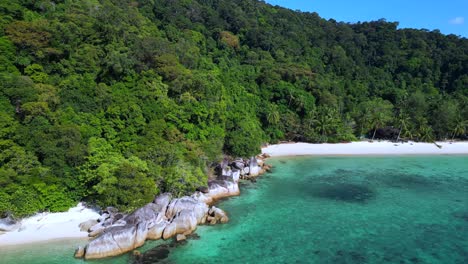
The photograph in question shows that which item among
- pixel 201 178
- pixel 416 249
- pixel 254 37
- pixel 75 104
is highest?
pixel 254 37

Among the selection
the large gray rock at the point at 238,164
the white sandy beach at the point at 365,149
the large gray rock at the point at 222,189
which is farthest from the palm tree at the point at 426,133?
the large gray rock at the point at 222,189

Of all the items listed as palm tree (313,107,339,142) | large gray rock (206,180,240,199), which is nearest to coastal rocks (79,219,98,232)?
large gray rock (206,180,240,199)

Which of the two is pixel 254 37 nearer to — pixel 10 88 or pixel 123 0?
pixel 123 0

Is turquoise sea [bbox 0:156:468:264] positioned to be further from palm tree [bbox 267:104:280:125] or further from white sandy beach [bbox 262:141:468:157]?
palm tree [bbox 267:104:280:125]

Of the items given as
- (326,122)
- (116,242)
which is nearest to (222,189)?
(116,242)

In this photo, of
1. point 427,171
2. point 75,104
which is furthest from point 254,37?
point 75,104

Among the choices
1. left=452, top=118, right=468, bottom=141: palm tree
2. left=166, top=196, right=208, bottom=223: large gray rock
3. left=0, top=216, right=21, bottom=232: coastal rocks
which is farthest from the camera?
left=452, top=118, right=468, bottom=141: palm tree

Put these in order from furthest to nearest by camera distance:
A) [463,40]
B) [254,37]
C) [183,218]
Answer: [463,40], [254,37], [183,218]
